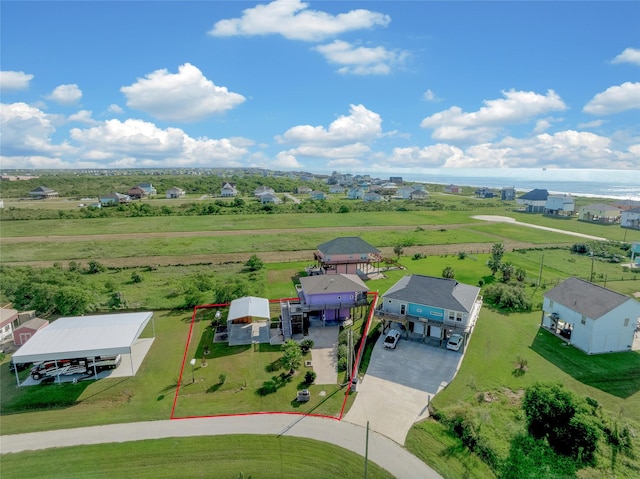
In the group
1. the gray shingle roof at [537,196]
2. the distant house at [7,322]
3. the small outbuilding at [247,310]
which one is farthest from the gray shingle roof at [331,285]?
the gray shingle roof at [537,196]

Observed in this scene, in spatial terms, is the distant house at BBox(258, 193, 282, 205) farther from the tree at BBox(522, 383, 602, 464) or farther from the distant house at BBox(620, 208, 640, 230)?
the tree at BBox(522, 383, 602, 464)

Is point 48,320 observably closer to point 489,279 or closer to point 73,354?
point 73,354

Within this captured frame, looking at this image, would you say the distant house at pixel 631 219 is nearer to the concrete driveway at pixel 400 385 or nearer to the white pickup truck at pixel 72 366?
the concrete driveway at pixel 400 385

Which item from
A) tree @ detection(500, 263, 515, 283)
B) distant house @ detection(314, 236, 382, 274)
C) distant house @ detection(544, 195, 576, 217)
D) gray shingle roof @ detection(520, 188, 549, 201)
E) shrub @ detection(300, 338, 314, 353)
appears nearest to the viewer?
shrub @ detection(300, 338, 314, 353)

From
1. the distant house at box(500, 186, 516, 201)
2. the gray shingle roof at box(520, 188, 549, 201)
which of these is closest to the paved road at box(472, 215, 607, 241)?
the gray shingle roof at box(520, 188, 549, 201)

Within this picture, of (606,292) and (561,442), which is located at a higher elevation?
(606,292)

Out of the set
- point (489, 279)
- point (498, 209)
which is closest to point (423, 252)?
point (489, 279)
